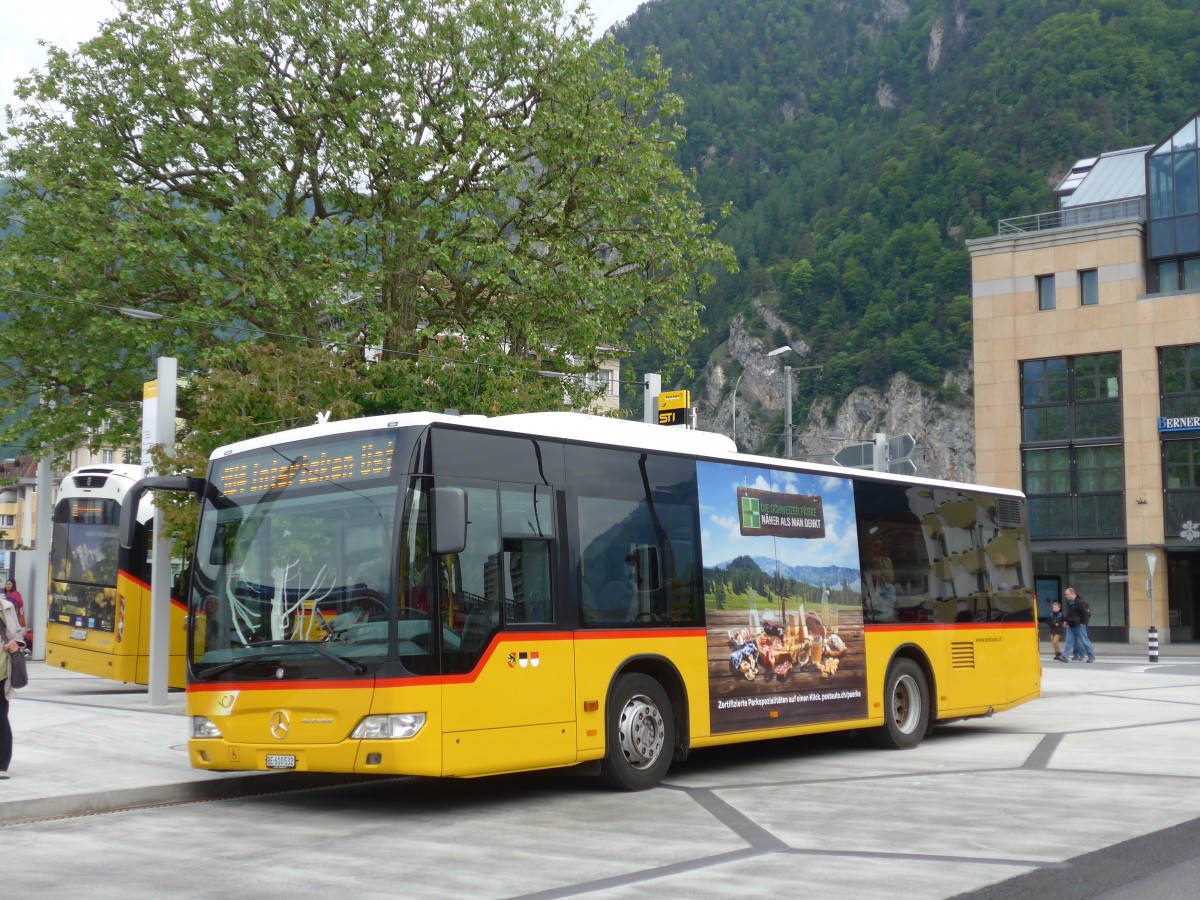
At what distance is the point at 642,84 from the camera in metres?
28.7

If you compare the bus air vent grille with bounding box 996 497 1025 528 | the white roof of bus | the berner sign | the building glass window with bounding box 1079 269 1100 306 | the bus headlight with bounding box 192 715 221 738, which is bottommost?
the bus headlight with bounding box 192 715 221 738

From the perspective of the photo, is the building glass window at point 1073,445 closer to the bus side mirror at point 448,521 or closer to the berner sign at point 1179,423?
the berner sign at point 1179,423

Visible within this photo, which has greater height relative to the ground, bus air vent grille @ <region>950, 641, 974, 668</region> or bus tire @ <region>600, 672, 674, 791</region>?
bus air vent grille @ <region>950, 641, 974, 668</region>

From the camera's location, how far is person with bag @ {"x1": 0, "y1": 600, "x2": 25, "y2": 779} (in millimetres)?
11023

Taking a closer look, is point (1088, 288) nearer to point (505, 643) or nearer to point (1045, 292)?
point (1045, 292)

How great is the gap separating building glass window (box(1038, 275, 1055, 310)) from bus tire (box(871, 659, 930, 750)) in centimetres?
4191

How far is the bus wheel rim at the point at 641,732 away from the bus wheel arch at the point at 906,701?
3.92m

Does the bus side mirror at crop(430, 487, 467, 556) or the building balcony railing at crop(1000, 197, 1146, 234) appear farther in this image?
the building balcony railing at crop(1000, 197, 1146, 234)

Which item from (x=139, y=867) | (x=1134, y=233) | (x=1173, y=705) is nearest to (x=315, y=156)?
(x=1173, y=705)

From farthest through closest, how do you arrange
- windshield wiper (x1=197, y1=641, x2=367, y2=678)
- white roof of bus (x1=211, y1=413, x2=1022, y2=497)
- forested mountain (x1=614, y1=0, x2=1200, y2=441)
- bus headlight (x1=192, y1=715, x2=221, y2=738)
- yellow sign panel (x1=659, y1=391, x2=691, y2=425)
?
forested mountain (x1=614, y1=0, x2=1200, y2=441) → yellow sign panel (x1=659, y1=391, x2=691, y2=425) → bus headlight (x1=192, y1=715, x2=221, y2=738) → white roof of bus (x1=211, y1=413, x2=1022, y2=497) → windshield wiper (x1=197, y1=641, x2=367, y2=678)

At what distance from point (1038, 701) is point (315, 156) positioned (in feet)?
51.9

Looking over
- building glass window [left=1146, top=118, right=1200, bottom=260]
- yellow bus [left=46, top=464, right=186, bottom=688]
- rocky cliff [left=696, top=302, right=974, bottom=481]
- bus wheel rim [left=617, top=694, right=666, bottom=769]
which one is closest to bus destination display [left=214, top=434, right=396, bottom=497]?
bus wheel rim [left=617, top=694, right=666, bottom=769]

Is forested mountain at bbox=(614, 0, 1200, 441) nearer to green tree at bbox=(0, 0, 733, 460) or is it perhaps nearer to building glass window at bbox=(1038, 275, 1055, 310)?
building glass window at bbox=(1038, 275, 1055, 310)

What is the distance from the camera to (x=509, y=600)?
10539mm
